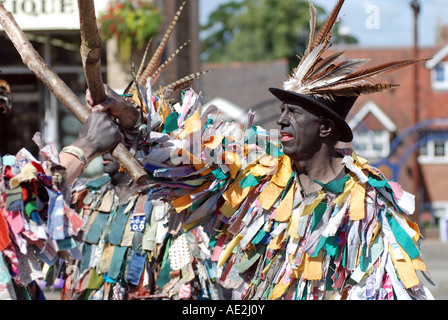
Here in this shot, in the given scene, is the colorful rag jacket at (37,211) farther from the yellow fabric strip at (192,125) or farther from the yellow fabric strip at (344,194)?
the yellow fabric strip at (344,194)

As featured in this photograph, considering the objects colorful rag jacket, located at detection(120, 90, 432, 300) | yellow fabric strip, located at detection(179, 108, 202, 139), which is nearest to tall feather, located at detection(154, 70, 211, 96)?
colorful rag jacket, located at detection(120, 90, 432, 300)

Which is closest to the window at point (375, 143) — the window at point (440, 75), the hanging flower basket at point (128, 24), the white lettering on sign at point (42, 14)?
the window at point (440, 75)

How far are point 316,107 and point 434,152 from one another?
2456 centimetres

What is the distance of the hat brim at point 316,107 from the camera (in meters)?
3.32

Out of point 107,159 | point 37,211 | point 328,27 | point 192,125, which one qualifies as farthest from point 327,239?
point 107,159

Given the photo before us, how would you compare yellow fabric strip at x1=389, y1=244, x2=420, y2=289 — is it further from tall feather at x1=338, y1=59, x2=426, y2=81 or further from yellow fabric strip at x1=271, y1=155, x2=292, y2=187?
tall feather at x1=338, y1=59, x2=426, y2=81

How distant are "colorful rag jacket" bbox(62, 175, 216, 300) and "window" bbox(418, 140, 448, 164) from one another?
75.7 ft

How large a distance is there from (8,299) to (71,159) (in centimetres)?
68

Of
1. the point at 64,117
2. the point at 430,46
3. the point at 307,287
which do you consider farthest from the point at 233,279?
the point at 430,46

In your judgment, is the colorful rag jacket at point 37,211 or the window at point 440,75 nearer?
the colorful rag jacket at point 37,211

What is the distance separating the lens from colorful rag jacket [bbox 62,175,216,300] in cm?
454

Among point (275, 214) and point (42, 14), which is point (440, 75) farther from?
point (275, 214)

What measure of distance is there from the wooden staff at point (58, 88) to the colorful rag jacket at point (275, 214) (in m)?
0.47
